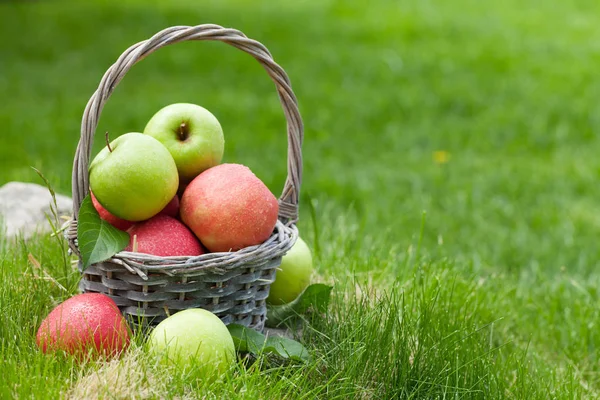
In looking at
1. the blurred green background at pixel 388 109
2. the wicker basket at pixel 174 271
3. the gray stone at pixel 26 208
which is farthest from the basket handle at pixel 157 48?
the gray stone at pixel 26 208

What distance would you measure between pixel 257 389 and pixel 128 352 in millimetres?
377

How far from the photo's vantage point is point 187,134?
2.43 meters

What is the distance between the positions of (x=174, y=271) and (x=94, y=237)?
0.25 m

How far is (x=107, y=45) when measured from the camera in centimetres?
832

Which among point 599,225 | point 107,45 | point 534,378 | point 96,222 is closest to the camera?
point 96,222

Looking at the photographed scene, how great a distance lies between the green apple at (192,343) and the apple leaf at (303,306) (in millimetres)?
433

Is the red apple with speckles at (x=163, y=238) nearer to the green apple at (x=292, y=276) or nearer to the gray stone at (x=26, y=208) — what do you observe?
the green apple at (x=292, y=276)

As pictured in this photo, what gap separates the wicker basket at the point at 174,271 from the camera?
6.78 feet

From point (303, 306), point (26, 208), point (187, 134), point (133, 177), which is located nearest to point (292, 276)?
point (303, 306)

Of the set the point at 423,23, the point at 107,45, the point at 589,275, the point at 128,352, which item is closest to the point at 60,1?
the point at 107,45

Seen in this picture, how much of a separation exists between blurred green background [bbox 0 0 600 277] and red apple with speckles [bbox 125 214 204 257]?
1.12 metres

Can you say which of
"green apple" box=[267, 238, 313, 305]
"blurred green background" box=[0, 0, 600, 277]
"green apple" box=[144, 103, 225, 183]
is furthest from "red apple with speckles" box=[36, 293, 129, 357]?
"blurred green background" box=[0, 0, 600, 277]

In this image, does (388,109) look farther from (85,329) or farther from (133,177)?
(85,329)

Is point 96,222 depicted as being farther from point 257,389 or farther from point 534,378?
point 534,378
